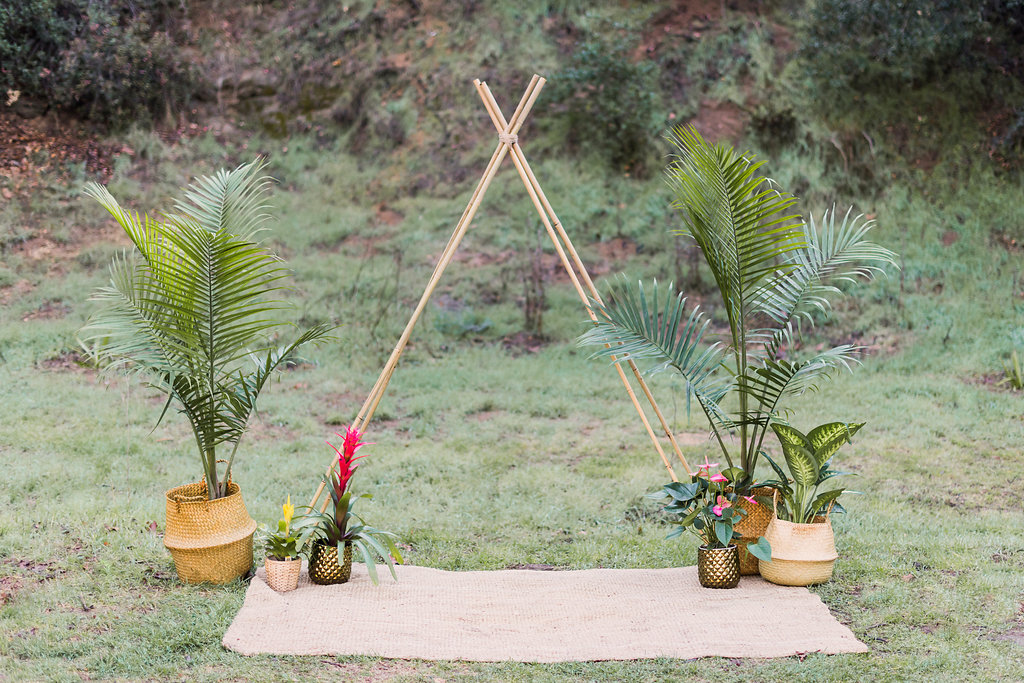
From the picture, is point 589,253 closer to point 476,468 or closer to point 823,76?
point 823,76

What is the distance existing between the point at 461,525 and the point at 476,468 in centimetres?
98

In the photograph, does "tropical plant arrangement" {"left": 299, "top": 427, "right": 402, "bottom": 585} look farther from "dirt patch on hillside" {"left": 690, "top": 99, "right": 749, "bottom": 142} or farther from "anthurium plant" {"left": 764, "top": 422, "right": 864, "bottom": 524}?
"dirt patch on hillside" {"left": 690, "top": 99, "right": 749, "bottom": 142}

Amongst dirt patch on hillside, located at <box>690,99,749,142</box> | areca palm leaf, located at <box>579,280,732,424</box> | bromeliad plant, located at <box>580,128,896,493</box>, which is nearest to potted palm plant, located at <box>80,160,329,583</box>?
areca palm leaf, located at <box>579,280,732,424</box>

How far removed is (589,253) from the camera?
1023 cm

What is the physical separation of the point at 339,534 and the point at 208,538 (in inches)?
22.8

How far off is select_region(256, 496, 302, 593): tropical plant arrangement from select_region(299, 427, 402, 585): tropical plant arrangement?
6 cm

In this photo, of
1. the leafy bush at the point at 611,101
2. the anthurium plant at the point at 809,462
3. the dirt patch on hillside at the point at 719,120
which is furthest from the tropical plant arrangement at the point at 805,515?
the dirt patch on hillside at the point at 719,120

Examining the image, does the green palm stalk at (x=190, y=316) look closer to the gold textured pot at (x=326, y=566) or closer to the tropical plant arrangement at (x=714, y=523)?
the gold textured pot at (x=326, y=566)

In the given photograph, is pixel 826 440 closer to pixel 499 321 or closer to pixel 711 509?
pixel 711 509

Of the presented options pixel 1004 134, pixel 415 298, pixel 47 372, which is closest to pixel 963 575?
pixel 415 298

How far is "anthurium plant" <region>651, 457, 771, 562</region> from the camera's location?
423cm

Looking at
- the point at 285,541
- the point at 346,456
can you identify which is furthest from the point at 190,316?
the point at 285,541

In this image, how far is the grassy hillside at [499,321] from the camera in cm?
412

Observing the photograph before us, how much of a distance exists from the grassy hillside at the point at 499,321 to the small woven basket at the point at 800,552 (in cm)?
19
